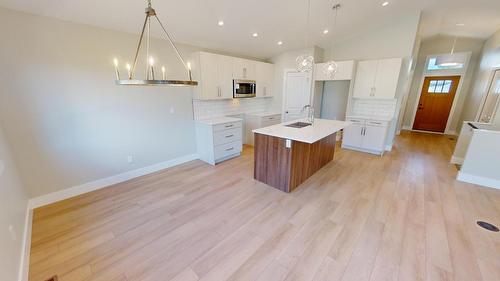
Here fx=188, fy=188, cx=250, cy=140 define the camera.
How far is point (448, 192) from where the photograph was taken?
2887 millimetres

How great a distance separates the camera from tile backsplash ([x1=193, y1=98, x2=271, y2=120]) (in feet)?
13.6

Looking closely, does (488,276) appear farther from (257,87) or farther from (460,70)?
(460,70)

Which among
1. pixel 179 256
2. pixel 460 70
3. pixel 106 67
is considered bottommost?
pixel 179 256

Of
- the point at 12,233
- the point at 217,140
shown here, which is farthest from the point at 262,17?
the point at 12,233

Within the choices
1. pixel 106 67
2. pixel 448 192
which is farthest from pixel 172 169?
pixel 448 192

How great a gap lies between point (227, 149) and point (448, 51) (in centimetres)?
780

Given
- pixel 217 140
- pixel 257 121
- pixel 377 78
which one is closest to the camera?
pixel 217 140

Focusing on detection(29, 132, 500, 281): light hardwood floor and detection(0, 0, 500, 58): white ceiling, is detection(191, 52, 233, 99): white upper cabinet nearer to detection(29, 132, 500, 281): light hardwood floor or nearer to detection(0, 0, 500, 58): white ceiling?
detection(0, 0, 500, 58): white ceiling

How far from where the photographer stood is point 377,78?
445cm

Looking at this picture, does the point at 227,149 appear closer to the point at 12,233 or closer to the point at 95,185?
the point at 95,185

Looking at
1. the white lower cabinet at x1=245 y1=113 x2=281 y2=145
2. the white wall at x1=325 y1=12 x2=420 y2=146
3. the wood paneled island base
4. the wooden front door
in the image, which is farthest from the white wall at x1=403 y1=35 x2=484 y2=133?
the wood paneled island base

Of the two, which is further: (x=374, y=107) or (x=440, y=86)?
(x=440, y=86)

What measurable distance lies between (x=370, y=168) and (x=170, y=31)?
4.42 m

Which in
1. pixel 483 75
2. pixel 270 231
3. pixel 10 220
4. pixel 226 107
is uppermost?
pixel 483 75
